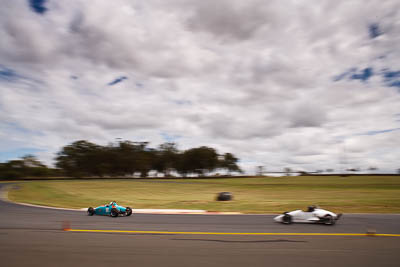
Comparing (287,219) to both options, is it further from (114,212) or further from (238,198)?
(238,198)

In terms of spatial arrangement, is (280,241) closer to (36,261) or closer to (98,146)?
(36,261)

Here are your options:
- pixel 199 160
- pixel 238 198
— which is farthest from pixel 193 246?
pixel 199 160

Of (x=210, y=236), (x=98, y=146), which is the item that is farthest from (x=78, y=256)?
(x=98, y=146)

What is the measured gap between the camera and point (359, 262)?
671 cm

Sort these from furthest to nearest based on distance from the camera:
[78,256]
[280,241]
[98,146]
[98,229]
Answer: [98,146] → [98,229] → [280,241] → [78,256]

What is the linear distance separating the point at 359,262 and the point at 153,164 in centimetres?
11345

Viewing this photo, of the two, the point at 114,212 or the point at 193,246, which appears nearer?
the point at 193,246

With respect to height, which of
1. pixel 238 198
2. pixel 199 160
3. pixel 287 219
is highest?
pixel 199 160

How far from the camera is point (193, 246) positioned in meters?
8.08

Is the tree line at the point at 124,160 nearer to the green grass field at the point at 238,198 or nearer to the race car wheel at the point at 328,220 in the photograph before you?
the green grass field at the point at 238,198

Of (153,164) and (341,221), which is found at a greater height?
(153,164)

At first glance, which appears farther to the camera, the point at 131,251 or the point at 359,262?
the point at 131,251

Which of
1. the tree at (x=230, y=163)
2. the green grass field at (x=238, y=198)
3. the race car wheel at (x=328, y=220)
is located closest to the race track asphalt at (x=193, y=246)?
the race car wheel at (x=328, y=220)

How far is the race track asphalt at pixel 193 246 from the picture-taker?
680 cm
